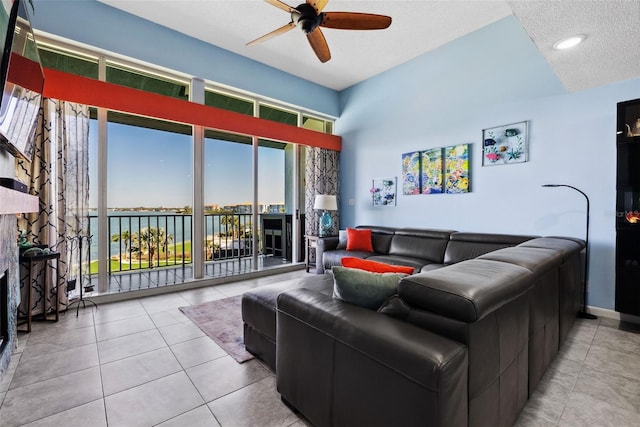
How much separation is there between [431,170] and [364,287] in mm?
3369

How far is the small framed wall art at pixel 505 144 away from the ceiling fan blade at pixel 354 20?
204cm

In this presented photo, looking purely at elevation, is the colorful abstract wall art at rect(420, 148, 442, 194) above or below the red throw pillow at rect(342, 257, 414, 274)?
above

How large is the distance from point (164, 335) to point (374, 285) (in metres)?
2.15

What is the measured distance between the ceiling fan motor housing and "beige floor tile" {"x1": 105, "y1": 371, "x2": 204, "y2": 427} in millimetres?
2994

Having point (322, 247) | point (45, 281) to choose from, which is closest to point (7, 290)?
point (45, 281)

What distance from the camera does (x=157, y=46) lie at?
3635 mm

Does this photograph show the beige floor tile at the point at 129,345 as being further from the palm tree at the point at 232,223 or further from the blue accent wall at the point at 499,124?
the blue accent wall at the point at 499,124

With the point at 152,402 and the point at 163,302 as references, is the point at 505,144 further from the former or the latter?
the point at 163,302

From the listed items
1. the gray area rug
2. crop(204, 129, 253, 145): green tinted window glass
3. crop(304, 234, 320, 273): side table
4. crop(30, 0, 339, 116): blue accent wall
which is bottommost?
the gray area rug

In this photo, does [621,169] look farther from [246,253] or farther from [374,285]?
[246,253]

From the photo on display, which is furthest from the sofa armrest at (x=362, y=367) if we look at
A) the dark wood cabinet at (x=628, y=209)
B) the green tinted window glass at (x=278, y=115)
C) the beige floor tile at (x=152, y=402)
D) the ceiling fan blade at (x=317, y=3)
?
the green tinted window glass at (x=278, y=115)

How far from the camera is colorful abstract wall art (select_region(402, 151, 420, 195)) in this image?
437cm

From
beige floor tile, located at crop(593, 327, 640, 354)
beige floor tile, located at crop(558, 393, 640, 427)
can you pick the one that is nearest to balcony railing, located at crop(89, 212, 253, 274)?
beige floor tile, located at crop(558, 393, 640, 427)

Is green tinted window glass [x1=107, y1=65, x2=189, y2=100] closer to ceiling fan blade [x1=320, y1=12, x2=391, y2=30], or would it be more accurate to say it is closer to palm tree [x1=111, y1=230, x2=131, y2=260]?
palm tree [x1=111, y1=230, x2=131, y2=260]
